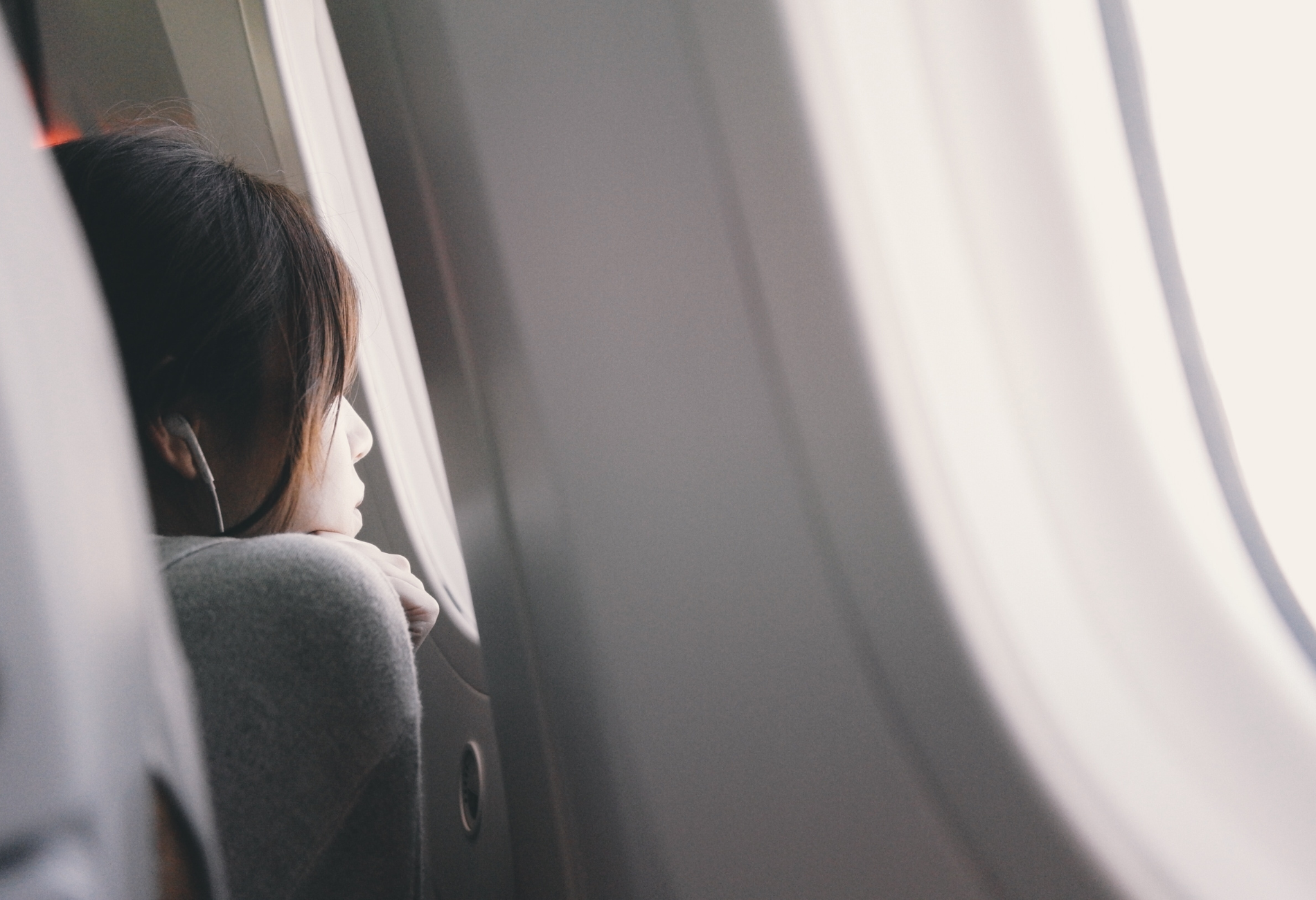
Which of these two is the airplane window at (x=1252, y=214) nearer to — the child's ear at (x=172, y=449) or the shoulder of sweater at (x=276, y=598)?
the shoulder of sweater at (x=276, y=598)

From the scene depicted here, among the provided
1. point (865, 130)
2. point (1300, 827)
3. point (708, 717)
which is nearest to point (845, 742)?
point (708, 717)

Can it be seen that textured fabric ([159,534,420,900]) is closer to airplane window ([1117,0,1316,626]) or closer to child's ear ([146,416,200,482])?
child's ear ([146,416,200,482])

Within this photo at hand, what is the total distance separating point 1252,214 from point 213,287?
2.70 ft

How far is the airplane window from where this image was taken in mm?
437

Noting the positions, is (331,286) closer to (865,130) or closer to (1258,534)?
(865,130)

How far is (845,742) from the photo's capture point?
0.56 meters

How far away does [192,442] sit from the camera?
823 millimetres

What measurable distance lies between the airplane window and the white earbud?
2.73 ft

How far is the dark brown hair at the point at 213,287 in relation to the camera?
2.55 ft

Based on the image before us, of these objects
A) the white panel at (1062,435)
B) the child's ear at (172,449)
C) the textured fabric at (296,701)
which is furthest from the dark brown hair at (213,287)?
the white panel at (1062,435)

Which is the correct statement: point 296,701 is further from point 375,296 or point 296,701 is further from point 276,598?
point 375,296

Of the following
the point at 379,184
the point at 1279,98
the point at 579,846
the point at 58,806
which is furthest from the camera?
the point at 379,184

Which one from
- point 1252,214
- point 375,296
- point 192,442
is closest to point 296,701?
point 192,442

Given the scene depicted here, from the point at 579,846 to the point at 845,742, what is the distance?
0.91ft
